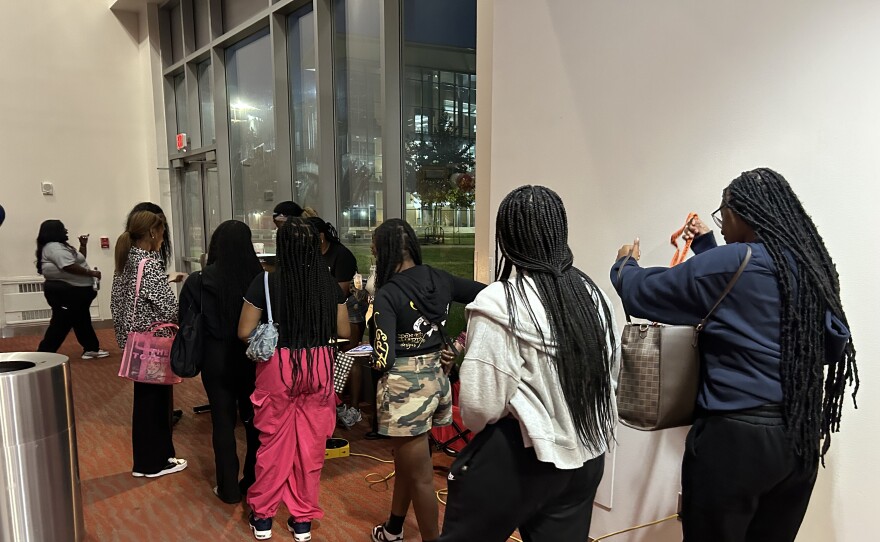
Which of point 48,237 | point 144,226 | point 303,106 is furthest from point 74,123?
point 144,226

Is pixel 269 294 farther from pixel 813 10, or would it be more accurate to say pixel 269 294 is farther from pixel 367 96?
pixel 367 96

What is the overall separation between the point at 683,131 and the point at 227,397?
99.0 inches

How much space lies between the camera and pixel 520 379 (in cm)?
142

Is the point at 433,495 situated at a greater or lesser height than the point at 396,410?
lesser

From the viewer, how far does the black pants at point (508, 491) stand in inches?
55.6

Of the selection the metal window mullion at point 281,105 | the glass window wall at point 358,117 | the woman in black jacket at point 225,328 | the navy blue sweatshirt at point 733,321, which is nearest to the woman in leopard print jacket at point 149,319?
the woman in black jacket at point 225,328

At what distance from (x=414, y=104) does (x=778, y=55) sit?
3266mm

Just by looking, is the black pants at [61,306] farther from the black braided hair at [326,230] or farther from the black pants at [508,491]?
the black pants at [508,491]

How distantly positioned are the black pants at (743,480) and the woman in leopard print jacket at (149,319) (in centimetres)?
289

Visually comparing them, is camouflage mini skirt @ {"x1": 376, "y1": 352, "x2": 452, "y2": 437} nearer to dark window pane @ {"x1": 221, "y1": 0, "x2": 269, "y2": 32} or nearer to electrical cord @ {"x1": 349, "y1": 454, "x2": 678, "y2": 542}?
electrical cord @ {"x1": 349, "y1": 454, "x2": 678, "y2": 542}

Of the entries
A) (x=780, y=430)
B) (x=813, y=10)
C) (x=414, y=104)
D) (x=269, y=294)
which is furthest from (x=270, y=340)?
(x=414, y=104)

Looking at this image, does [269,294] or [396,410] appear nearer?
[396,410]

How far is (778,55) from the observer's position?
1.86 meters

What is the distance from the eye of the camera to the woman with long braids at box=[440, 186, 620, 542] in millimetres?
1394
